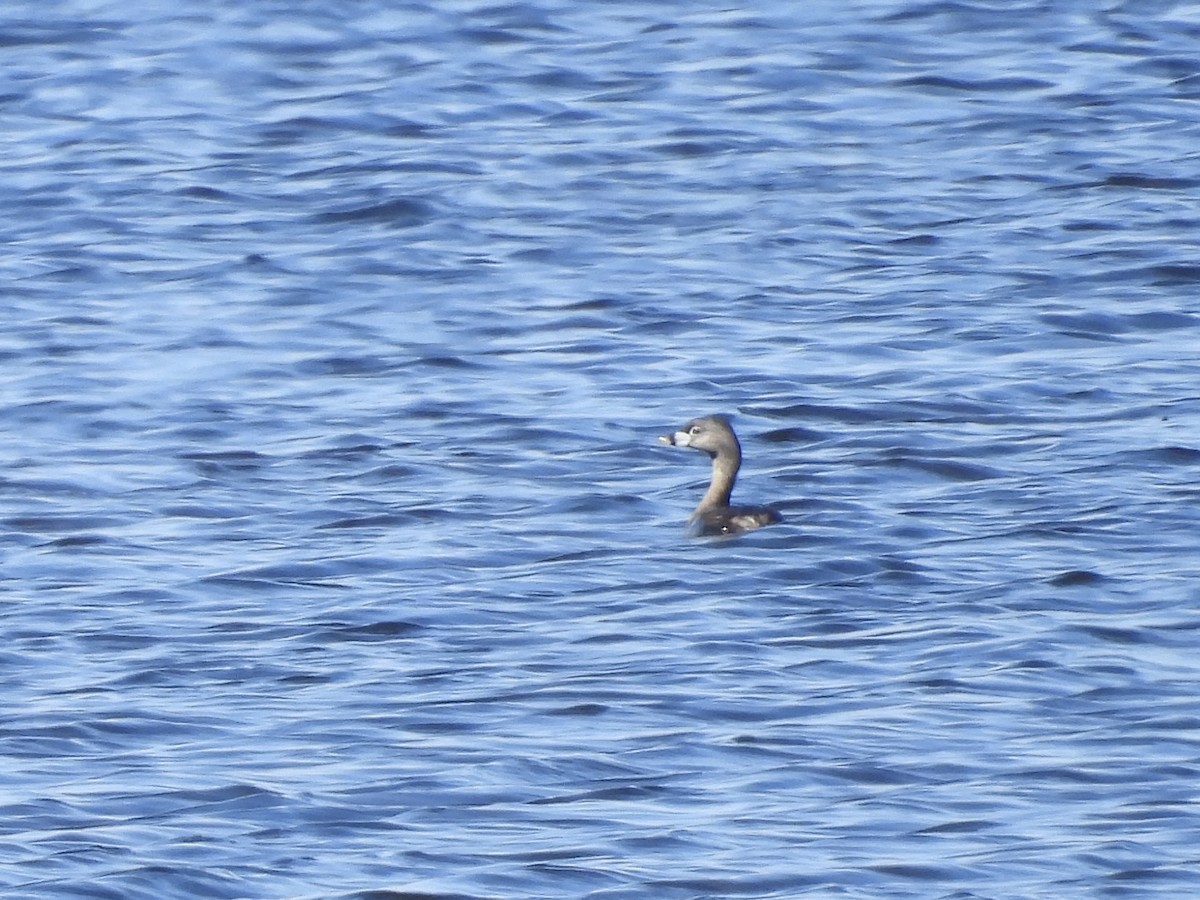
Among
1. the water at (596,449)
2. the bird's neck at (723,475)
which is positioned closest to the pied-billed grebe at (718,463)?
the bird's neck at (723,475)

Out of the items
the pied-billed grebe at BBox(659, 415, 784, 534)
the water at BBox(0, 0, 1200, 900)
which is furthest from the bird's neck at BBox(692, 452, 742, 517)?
the water at BBox(0, 0, 1200, 900)

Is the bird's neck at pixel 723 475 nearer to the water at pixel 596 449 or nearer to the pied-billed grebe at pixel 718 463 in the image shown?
the pied-billed grebe at pixel 718 463

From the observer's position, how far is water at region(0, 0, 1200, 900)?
9.14 metres

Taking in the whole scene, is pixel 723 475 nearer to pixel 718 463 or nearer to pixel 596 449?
pixel 718 463

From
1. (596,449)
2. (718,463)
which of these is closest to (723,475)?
(718,463)

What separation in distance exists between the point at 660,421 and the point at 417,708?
4.83 meters

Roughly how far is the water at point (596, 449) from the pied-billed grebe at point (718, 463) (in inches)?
9.7

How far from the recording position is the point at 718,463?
13531 mm

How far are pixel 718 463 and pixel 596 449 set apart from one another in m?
1.04

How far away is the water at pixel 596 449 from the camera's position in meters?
9.14

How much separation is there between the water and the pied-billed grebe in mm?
246

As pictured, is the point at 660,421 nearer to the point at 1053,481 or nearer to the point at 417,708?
the point at 1053,481

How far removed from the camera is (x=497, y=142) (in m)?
20.8

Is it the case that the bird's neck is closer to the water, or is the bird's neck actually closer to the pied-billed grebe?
the pied-billed grebe
